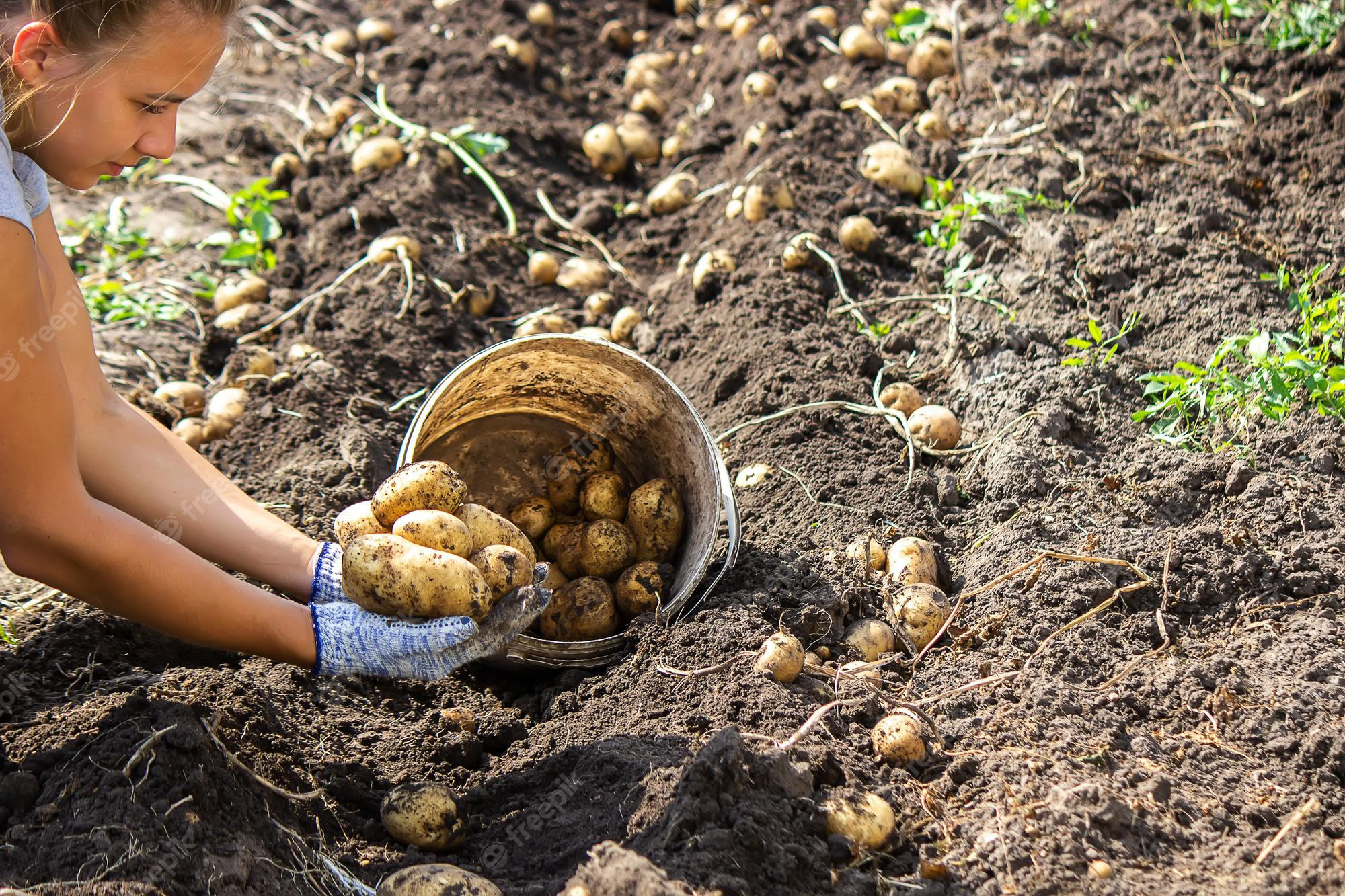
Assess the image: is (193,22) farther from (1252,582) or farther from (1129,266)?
(1129,266)

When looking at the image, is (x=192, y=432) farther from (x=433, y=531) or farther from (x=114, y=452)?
(x=433, y=531)

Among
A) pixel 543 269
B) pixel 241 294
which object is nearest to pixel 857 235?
pixel 543 269

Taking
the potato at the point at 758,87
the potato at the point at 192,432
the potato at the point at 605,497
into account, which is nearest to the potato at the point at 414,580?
the potato at the point at 605,497

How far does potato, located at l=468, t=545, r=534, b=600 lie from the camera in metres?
2.27

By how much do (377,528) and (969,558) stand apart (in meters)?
1.44

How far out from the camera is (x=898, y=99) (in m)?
4.45

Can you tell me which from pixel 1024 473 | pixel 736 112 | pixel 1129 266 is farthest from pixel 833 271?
pixel 736 112

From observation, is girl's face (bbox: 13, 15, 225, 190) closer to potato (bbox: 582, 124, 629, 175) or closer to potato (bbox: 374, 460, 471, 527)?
potato (bbox: 374, 460, 471, 527)

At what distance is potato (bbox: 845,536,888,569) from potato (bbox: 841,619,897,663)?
0.21 m

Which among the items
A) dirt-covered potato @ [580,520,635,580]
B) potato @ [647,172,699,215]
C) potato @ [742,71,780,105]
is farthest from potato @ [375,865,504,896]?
potato @ [742,71,780,105]

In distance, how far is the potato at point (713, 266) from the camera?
3738mm

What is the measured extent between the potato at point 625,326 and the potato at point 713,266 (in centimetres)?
25

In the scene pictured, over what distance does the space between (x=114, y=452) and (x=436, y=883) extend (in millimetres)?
1329

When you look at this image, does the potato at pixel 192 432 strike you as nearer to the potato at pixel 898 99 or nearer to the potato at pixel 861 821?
the potato at pixel 861 821
